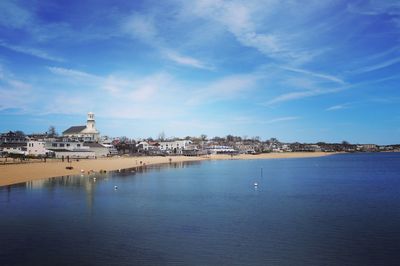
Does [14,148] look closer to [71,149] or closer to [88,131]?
[71,149]

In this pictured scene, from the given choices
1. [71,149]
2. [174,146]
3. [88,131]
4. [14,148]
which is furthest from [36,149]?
[174,146]

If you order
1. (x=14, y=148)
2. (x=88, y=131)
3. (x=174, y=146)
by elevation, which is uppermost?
(x=88, y=131)

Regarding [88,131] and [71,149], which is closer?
[71,149]

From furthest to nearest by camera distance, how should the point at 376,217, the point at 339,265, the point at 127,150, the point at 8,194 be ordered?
the point at 127,150 → the point at 8,194 → the point at 376,217 → the point at 339,265

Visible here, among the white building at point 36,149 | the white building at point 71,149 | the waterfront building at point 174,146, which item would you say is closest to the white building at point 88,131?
the white building at point 71,149

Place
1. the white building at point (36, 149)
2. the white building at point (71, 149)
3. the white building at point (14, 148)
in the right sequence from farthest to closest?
the white building at point (71, 149) → the white building at point (14, 148) → the white building at point (36, 149)

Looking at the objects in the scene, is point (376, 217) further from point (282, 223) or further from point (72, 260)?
point (72, 260)

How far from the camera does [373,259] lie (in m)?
16.2

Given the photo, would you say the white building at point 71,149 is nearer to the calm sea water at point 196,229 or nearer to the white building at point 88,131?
the white building at point 88,131

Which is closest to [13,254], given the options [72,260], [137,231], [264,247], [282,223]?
[72,260]

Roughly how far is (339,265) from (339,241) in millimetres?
4001

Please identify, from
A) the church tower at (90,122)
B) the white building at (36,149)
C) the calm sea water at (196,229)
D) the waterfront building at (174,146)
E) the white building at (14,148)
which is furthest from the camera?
the waterfront building at (174,146)

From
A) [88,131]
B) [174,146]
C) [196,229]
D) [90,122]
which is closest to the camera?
[196,229]

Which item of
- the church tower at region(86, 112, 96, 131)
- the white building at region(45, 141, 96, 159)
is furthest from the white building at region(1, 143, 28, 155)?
the church tower at region(86, 112, 96, 131)
